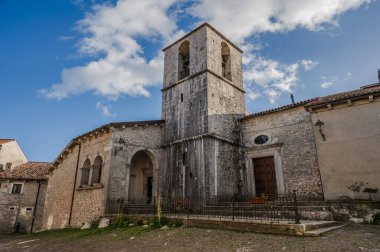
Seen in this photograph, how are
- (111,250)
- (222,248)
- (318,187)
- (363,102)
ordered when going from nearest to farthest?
(222,248), (111,250), (363,102), (318,187)

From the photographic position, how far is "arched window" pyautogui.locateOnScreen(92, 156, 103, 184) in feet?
49.9

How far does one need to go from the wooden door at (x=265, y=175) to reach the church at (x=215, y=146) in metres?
0.06

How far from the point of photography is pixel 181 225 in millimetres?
9422

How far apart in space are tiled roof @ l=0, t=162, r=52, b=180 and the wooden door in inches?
696

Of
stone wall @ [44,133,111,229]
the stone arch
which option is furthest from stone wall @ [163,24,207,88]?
stone wall @ [44,133,111,229]

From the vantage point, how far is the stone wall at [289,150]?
12836 millimetres

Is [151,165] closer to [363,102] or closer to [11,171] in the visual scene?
[363,102]

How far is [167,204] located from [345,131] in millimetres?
9390

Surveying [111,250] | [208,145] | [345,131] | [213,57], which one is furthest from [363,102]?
[111,250]

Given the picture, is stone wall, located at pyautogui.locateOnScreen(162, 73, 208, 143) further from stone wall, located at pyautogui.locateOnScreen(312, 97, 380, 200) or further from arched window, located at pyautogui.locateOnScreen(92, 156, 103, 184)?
stone wall, located at pyautogui.locateOnScreen(312, 97, 380, 200)

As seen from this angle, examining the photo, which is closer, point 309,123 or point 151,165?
point 309,123

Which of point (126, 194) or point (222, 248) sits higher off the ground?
point (126, 194)

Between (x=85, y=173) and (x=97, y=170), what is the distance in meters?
1.35

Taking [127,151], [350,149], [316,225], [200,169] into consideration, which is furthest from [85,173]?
[350,149]
